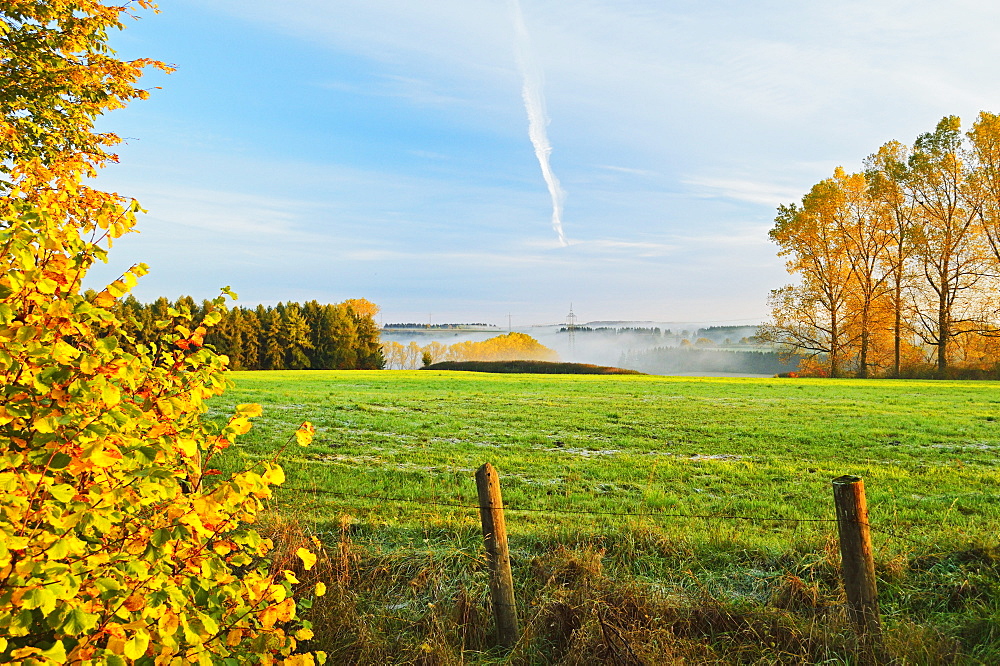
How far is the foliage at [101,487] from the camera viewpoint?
2350 millimetres

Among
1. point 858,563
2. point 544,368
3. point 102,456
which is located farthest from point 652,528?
point 544,368

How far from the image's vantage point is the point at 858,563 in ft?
14.2

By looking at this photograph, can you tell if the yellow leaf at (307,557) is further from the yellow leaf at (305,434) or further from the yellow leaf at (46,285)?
the yellow leaf at (46,285)

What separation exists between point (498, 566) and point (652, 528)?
234 centimetres

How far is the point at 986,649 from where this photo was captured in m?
4.34

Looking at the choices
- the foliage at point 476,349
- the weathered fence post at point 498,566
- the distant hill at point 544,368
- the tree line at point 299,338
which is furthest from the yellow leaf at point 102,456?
the foliage at point 476,349

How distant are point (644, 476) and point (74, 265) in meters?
8.76

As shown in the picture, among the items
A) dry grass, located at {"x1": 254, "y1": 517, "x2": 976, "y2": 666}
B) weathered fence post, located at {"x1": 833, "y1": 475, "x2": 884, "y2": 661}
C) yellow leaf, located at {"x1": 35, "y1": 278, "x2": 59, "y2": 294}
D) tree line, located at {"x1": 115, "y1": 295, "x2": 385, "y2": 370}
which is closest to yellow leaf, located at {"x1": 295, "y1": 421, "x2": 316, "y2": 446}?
yellow leaf, located at {"x1": 35, "y1": 278, "x2": 59, "y2": 294}

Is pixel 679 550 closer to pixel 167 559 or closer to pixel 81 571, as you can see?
pixel 167 559

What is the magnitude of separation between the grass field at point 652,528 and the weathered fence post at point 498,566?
160 millimetres

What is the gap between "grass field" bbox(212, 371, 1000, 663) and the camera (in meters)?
4.51

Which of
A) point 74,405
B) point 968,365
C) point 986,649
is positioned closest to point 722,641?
point 986,649

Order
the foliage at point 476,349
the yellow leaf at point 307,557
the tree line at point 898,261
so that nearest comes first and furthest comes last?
the yellow leaf at point 307,557
the tree line at point 898,261
the foliage at point 476,349

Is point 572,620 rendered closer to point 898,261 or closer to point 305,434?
point 305,434
